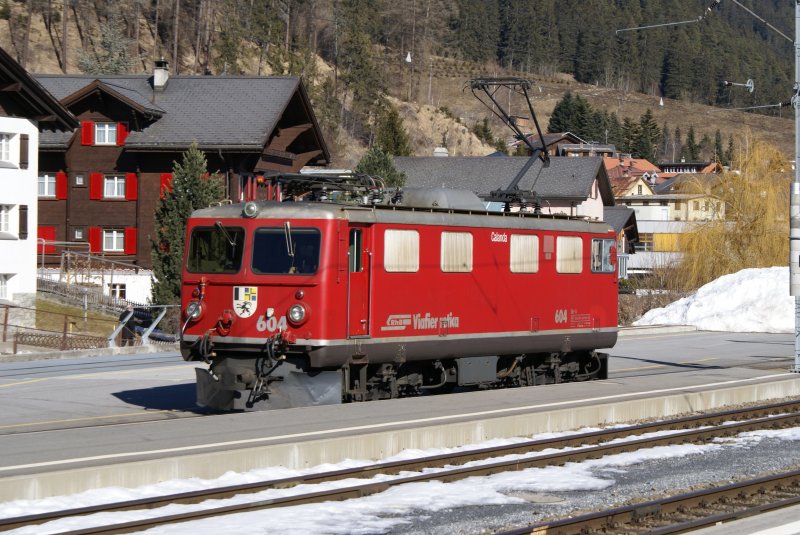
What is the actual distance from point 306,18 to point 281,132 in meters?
68.7

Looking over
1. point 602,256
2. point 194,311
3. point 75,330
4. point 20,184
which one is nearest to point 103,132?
point 20,184

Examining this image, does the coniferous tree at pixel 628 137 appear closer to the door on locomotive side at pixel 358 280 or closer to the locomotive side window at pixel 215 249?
the door on locomotive side at pixel 358 280

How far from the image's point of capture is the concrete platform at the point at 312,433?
38.2 feet

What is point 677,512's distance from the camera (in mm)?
11367

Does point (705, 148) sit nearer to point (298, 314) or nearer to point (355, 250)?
point (355, 250)

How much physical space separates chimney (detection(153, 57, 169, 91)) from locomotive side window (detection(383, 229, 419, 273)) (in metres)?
36.0

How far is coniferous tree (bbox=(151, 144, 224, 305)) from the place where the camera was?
1588 inches

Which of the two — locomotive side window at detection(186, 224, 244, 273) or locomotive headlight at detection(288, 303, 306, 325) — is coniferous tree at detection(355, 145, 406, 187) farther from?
locomotive headlight at detection(288, 303, 306, 325)

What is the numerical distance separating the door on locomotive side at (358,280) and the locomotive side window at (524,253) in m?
3.91

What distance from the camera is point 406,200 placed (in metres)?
19.3

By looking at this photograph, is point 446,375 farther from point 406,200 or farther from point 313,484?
point 313,484

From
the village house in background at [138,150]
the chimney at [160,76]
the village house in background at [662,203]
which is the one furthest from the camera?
the village house in background at [662,203]

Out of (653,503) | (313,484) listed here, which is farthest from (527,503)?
(313,484)

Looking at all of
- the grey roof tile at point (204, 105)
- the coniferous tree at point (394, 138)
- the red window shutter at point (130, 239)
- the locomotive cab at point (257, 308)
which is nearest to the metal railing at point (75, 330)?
the red window shutter at point (130, 239)
